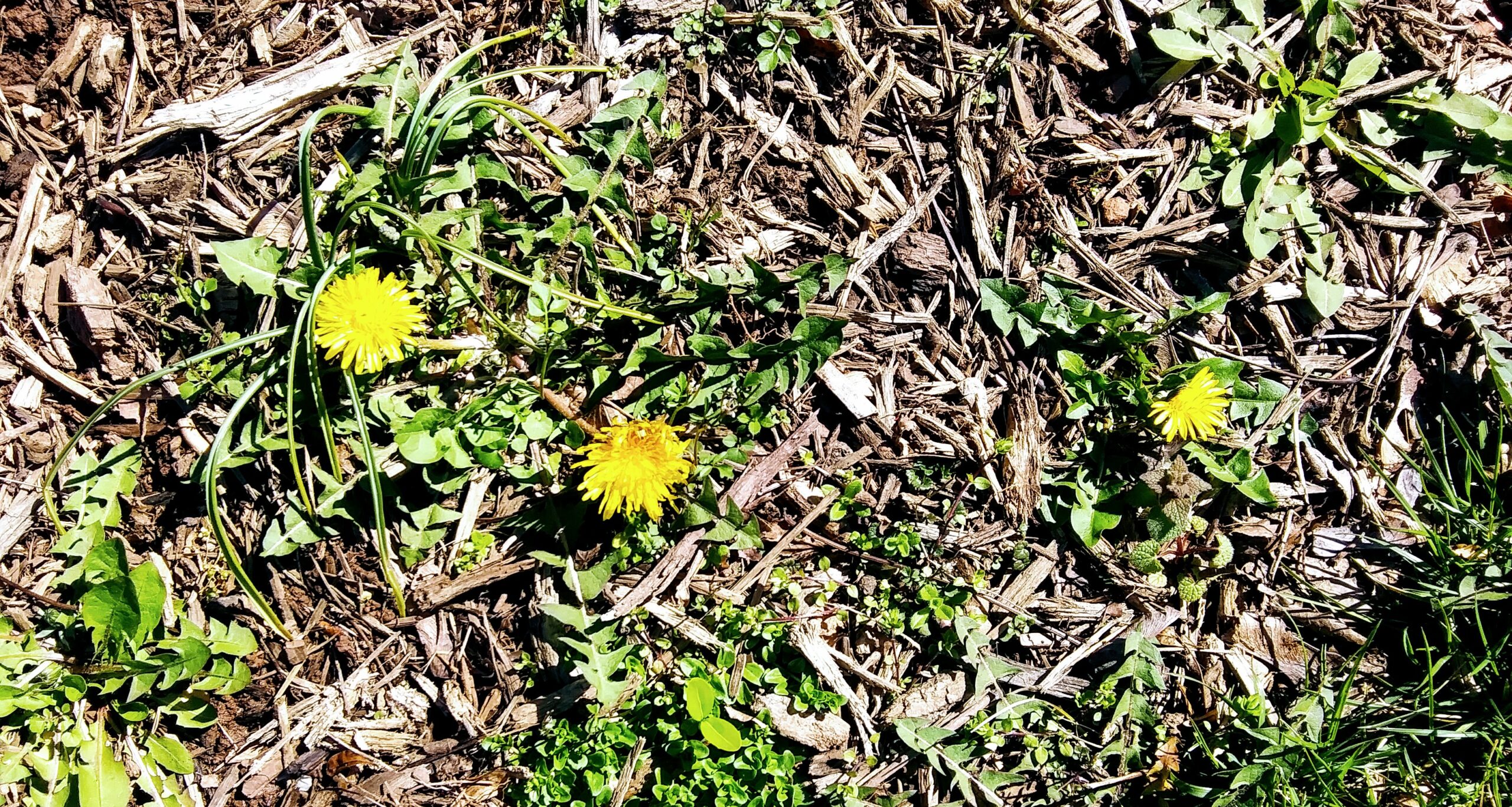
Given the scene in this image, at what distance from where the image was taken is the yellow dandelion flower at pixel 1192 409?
9.10 feet

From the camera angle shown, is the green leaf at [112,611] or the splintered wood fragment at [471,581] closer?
the green leaf at [112,611]

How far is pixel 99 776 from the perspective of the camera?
9.25ft

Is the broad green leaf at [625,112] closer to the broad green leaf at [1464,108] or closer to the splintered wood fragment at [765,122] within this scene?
the splintered wood fragment at [765,122]

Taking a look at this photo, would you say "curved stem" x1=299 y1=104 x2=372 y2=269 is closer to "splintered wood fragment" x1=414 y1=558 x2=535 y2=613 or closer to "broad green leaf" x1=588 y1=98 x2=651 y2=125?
"broad green leaf" x1=588 y1=98 x2=651 y2=125

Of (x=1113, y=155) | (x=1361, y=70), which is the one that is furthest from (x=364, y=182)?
(x=1361, y=70)

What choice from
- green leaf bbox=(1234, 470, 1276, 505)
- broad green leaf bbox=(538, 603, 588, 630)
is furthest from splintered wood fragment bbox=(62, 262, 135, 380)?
green leaf bbox=(1234, 470, 1276, 505)

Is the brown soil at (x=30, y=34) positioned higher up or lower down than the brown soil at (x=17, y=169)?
higher up

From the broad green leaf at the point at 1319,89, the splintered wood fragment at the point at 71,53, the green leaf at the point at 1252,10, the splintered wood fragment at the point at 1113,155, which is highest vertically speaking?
the splintered wood fragment at the point at 71,53

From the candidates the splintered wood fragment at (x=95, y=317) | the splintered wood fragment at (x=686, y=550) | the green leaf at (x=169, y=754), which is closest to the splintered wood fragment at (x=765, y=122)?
the splintered wood fragment at (x=686, y=550)

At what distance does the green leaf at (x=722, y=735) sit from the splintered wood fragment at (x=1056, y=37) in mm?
2245

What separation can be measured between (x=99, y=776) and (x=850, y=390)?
2.47 metres

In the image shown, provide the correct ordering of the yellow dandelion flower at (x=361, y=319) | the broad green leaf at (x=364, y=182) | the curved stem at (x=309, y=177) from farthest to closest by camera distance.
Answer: the broad green leaf at (x=364, y=182) → the yellow dandelion flower at (x=361, y=319) → the curved stem at (x=309, y=177)

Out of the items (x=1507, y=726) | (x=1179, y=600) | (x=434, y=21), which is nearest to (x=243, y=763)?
(x=434, y=21)

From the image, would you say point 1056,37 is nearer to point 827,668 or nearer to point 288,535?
point 827,668
